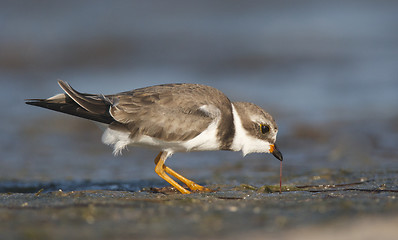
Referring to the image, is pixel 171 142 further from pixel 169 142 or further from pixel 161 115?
pixel 161 115

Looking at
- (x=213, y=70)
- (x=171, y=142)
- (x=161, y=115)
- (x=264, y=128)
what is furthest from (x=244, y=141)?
(x=213, y=70)

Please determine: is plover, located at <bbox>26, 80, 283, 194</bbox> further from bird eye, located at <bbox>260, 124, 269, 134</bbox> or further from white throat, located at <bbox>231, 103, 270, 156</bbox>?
bird eye, located at <bbox>260, 124, 269, 134</bbox>

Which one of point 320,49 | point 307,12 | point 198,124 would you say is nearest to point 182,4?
point 307,12

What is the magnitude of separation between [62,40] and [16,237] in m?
17.2

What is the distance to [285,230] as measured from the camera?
3504 millimetres

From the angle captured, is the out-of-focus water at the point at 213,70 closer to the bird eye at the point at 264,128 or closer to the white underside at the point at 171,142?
the bird eye at the point at 264,128

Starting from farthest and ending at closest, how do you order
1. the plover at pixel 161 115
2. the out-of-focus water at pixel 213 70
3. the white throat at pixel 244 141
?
the out-of-focus water at pixel 213 70, the white throat at pixel 244 141, the plover at pixel 161 115

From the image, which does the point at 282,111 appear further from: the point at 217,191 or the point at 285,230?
the point at 285,230

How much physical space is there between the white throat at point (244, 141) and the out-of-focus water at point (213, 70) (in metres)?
1.39

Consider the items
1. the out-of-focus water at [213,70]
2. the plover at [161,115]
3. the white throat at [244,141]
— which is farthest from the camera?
the out-of-focus water at [213,70]

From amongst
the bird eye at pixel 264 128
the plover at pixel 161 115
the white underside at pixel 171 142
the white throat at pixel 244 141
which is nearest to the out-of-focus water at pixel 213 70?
the white throat at pixel 244 141

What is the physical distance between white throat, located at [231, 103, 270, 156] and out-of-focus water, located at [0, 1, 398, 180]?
1.39 metres

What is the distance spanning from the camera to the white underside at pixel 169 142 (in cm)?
608

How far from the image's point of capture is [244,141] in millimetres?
6531
